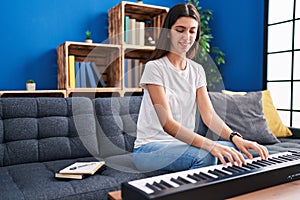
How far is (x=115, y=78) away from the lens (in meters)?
2.84

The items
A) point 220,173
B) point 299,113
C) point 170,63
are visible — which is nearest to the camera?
point 220,173

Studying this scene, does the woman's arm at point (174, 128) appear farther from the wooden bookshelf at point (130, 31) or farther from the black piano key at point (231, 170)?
the wooden bookshelf at point (130, 31)

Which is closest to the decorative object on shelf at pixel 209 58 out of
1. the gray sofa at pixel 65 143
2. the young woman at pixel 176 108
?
the gray sofa at pixel 65 143

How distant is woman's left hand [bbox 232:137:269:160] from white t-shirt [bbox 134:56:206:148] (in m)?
0.24

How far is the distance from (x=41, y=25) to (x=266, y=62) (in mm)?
2225

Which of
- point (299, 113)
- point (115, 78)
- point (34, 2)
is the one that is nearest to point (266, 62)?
point (299, 113)

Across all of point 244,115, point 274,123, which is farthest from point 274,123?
point 244,115

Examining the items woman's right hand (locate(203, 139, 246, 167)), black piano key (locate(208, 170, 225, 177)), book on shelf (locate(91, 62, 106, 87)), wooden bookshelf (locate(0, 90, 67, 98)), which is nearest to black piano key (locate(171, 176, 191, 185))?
black piano key (locate(208, 170, 225, 177))

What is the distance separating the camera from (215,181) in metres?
0.74

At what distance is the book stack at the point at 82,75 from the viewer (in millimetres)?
2607

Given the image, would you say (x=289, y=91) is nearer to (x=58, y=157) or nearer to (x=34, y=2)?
(x=58, y=157)

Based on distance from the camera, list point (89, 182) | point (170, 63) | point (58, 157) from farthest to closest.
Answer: point (58, 157), point (170, 63), point (89, 182)

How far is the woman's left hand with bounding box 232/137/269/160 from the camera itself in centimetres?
101

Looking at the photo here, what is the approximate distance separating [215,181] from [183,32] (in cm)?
74
